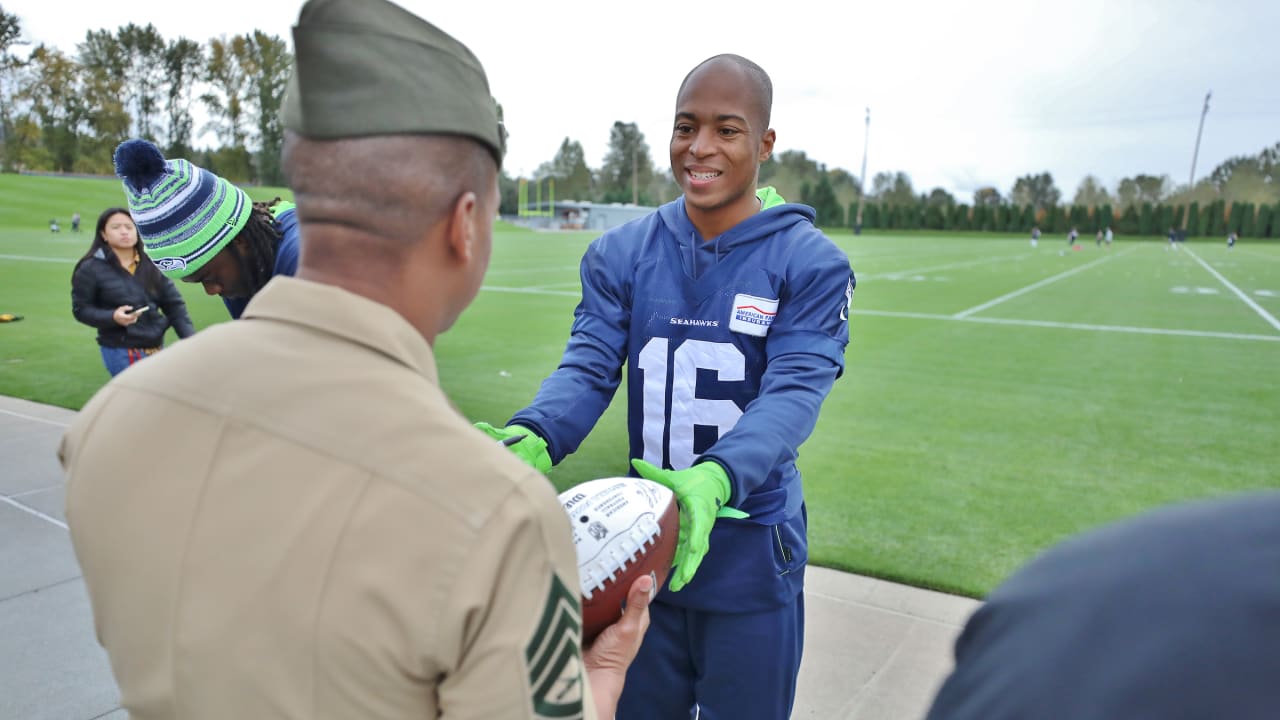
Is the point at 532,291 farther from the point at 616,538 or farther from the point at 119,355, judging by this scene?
the point at 616,538

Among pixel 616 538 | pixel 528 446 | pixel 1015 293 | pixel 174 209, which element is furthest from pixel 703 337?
pixel 1015 293

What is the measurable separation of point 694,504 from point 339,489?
1.04 meters

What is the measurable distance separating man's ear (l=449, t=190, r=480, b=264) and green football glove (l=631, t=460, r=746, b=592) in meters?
0.90

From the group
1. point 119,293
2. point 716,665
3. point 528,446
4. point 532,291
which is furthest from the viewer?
point 532,291

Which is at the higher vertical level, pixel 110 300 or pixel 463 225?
pixel 463 225

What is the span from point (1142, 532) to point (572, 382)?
1.79 meters

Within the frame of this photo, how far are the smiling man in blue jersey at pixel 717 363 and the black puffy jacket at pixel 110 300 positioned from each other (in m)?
4.53

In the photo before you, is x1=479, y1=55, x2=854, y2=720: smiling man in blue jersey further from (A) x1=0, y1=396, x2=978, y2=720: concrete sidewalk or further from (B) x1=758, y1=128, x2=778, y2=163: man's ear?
(A) x1=0, y1=396, x2=978, y2=720: concrete sidewalk

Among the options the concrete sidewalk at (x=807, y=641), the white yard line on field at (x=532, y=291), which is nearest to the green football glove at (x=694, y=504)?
the concrete sidewalk at (x=807, y=641)

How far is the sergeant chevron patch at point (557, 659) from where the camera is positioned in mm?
929

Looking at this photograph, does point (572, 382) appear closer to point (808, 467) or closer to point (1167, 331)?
point (808, 467)

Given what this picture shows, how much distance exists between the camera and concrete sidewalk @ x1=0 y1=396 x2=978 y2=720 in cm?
311

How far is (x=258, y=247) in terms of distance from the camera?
3047 mm

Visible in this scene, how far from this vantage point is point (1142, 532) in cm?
61
